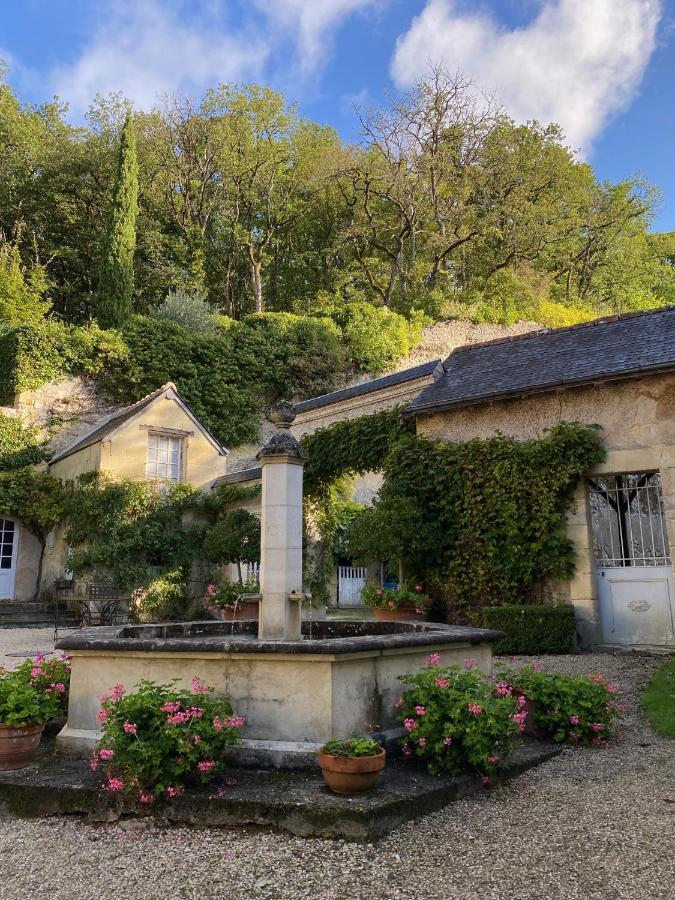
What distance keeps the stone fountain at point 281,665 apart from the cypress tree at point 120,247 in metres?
18.8

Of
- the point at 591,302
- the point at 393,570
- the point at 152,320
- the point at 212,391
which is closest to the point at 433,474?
the point at 393,570

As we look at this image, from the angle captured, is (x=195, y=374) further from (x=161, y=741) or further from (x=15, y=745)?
(x=161, y=741)

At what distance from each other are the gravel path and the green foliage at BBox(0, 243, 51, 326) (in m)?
19.2

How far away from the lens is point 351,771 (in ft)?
11.8

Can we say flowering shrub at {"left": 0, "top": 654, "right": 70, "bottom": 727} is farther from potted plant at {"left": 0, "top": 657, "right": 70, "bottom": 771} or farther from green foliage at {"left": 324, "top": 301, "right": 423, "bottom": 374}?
green foliage at {"left": 324, "top": 301, "right": 423, "bottom": 374}

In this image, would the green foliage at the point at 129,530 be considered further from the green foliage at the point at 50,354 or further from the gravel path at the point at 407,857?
the gravel path at the point at 407,857

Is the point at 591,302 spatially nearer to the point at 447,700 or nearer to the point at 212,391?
the point at 212,391

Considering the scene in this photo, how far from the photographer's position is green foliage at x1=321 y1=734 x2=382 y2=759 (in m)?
3.65

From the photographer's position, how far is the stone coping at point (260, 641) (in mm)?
4156

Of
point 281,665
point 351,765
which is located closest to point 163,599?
point 281,665

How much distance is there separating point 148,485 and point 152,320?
769 cm

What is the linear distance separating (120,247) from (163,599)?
14.1m

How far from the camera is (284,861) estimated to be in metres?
3.15

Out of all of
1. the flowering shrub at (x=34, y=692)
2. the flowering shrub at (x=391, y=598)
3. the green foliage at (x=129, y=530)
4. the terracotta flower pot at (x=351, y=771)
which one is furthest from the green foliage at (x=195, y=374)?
the terracotta flower pot at (x=351, y=771)
